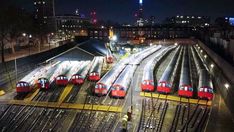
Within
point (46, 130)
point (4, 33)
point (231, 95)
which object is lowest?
point (46, 130)

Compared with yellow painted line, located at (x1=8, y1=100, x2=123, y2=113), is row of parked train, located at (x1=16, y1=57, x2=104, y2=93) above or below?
above

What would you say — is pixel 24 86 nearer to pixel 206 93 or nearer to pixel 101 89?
pixel 101 89

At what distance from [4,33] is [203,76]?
61.1m

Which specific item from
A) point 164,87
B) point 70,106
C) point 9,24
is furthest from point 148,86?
point 9,24

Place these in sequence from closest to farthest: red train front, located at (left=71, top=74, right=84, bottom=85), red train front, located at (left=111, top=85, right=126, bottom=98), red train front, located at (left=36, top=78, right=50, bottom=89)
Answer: red train front, located at (left=111, top=85, right=126, bottom=98) → red train front, located at (left=36, top=78, right=50, bottom=89) → red train front, located at (left=71, top=74, right=84, bottom=85)

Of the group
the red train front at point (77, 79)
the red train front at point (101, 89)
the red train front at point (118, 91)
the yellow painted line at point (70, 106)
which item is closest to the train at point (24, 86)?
the yellow painted line at point (70, 106)

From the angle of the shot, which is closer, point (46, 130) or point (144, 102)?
point (46, 130)

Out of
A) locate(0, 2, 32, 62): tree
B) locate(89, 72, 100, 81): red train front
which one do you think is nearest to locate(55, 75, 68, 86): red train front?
locate(89, 72, 100, 81): red train front

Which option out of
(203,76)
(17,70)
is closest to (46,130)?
(203,76)

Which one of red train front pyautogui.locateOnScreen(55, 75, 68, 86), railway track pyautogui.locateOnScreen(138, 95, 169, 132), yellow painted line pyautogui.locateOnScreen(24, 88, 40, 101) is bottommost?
railway track pyautogui.locateOnScreen(138, 95, 169, 132)

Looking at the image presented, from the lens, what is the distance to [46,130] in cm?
2950

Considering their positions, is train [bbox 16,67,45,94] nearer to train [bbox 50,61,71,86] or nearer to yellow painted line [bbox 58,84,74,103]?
train [bbox 50,61,71,86]

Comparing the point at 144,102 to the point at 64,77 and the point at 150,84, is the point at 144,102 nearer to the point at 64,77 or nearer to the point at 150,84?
the point at 150,84

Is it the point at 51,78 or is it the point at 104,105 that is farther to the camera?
the point at 51,78
